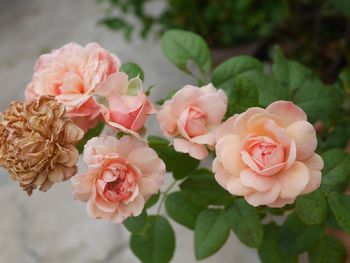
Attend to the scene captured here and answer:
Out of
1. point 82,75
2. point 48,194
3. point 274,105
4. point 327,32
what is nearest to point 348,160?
point 274,105

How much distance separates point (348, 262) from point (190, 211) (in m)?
0.32

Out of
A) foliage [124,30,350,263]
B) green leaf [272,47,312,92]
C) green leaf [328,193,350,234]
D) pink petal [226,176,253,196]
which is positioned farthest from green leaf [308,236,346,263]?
pink petal [226,176,253,196]

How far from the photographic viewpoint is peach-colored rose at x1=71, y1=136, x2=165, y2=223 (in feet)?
1.74

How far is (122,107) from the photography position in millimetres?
558

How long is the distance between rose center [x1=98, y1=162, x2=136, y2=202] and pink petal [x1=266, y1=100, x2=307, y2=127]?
153 millimetres

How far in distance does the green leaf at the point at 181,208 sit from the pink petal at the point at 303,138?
0.91 ft

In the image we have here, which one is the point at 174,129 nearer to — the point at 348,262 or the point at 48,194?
the point at 348,262

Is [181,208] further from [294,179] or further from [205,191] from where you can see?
[294,179]

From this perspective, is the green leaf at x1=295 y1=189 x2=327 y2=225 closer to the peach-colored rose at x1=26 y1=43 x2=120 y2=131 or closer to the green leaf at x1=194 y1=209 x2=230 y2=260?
the green leaf at x1=194 y1=209 x2=230 y2=260

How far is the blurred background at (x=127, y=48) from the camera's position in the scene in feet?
4.33

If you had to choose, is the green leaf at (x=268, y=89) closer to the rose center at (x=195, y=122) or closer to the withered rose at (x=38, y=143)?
the rose center at (x=195, y=122)

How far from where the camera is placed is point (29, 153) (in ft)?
1.70

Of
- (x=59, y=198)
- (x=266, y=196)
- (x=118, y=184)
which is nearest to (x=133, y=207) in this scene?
(x=118, y=184)

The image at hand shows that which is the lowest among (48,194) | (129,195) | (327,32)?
(48,194)
